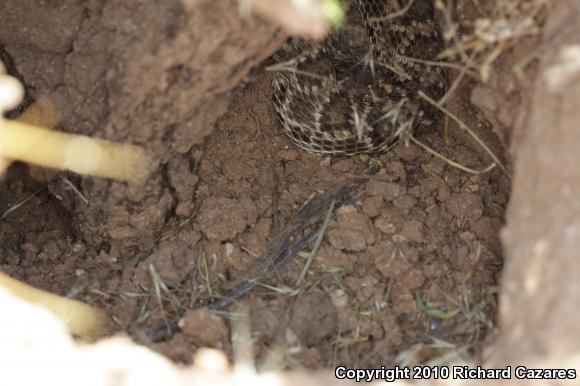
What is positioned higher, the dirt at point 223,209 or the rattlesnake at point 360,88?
the rattlesnake at point 360,88

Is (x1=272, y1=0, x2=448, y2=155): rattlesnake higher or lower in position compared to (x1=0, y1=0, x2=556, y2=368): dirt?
higher

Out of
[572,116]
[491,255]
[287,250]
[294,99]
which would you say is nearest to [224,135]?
[294,99]

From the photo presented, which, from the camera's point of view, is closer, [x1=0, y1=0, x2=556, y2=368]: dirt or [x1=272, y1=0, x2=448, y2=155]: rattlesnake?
[x1=0, y1=0, x2=556, y2=368]: dirt

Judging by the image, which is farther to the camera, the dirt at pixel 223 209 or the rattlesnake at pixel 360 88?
the rattlesnake at pixel 360 88

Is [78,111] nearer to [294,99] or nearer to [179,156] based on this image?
[179,156]
